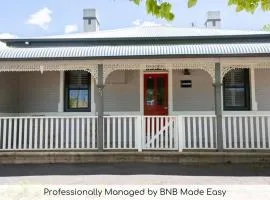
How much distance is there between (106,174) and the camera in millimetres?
8484

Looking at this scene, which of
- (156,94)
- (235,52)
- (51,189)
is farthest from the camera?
(156,94)

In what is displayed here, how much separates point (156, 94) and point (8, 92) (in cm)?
511

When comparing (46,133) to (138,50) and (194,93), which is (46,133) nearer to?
(138,50)

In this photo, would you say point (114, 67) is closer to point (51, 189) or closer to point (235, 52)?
point (235, 52)

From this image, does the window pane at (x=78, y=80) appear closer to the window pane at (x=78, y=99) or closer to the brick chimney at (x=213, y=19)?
the window pane at (x=78, y=99)

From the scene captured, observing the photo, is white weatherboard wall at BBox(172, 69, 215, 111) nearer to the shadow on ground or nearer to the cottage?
the cottage

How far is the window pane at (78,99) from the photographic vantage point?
12320 mm

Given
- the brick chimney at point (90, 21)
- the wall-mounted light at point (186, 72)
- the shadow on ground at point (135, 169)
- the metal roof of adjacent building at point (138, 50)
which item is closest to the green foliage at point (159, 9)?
the shadow on ground at point (135, 169)

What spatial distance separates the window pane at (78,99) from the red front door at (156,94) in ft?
6.89

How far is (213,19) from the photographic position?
18203 millimetres

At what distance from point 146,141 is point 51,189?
15.4 feet

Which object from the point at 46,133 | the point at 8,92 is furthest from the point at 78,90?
the point at 46,133

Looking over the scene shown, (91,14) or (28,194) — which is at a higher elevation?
(91,14)

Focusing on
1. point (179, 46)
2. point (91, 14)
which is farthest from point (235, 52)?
point (91, 14)
